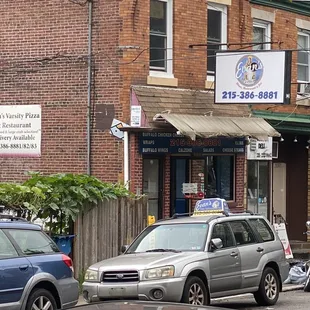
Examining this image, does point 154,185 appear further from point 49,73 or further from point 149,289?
point 149,289

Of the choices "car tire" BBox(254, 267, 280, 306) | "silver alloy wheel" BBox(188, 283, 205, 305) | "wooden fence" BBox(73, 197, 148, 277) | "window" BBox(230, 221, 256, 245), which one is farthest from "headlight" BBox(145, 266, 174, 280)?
"wooden fence" BBox(73, 197, 148, 277)

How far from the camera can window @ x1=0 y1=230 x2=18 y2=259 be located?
1166 cm

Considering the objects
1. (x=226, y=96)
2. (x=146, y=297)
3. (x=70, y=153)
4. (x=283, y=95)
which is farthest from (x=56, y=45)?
(x=146, y=297)

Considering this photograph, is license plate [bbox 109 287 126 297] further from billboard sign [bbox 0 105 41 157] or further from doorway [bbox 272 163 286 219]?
doorway [bbox 272 163 286 219]

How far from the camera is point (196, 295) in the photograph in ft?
43.4

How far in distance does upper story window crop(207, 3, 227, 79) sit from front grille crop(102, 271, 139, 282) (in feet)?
31.8

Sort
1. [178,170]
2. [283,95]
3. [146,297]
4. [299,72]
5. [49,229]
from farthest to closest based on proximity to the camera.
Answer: [299,72]
[178,170]
[283,95]
[49,229]
[146,297]

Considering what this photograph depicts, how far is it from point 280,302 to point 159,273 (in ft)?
12.7

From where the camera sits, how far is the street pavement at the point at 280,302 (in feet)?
50.0

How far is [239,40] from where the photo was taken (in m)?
22.5

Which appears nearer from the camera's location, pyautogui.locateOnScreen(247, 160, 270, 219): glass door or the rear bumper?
the rear bumper

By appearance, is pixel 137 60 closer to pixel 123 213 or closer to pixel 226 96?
pixel 226 96

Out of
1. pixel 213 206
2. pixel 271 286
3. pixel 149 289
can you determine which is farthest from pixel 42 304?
pixel 271 286

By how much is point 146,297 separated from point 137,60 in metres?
8.08
